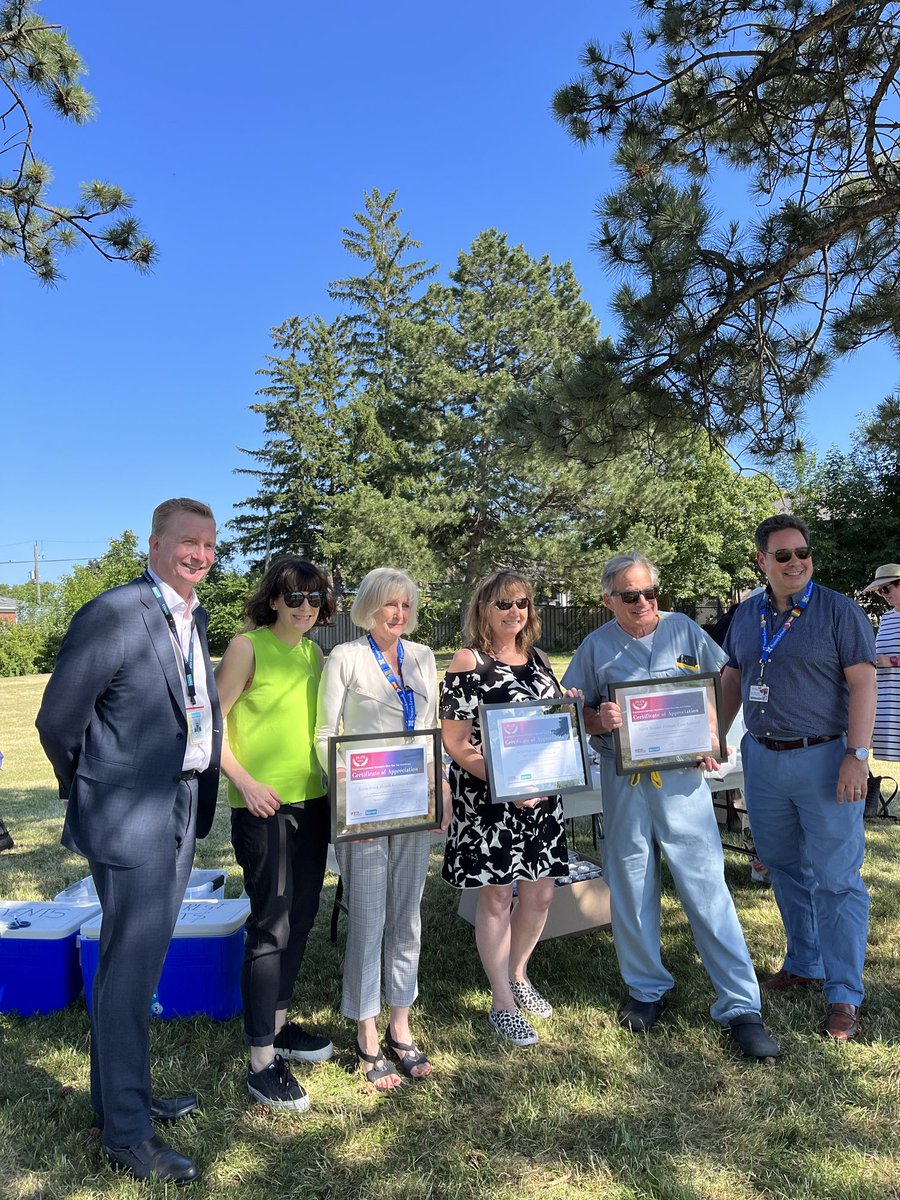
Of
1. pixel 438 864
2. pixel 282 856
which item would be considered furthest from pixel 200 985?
pixel 438 864

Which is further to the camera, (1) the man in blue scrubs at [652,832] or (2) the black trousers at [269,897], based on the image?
(1) the man in blue scrubs at [652,832]

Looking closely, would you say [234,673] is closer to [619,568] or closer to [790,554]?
[619,568]

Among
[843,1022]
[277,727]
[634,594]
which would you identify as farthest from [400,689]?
[843,1022]

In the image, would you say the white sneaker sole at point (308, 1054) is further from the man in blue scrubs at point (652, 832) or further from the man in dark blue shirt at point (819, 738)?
the man in dark blue shirt at point (819, 738)

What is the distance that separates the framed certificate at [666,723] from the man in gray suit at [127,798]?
64.2 inches

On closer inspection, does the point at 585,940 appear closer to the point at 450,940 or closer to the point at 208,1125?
the point at 450,940

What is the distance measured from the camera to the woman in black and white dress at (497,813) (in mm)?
3131

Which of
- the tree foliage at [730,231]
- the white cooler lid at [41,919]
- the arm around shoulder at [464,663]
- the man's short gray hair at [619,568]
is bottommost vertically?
the white cooler lid at [41,919]

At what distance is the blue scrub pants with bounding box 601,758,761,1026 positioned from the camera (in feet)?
10.2

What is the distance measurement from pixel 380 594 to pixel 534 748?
0.84 meters

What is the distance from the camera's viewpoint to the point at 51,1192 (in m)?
2.33

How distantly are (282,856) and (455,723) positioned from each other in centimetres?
82

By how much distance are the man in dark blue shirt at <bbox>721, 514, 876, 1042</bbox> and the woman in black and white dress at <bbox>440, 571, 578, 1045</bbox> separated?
0.90 m

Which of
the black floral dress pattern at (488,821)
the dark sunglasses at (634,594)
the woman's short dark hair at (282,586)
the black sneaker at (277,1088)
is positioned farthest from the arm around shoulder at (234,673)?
the dark sunglasses at (634,594)
